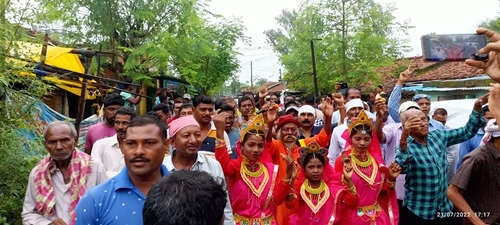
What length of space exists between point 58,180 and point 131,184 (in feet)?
4.08

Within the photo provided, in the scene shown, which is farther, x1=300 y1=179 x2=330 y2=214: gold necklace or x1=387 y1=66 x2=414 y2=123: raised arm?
x1=387 y1=66 x2=414 y2=123: raised arm

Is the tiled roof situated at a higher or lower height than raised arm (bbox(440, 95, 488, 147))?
higher

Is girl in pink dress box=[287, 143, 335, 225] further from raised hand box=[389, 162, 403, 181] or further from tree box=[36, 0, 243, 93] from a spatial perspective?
tree box=[36, 0, 243, 93]

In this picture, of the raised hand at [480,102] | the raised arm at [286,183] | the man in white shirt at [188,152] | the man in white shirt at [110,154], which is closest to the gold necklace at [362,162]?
the raised arm at [286,183]

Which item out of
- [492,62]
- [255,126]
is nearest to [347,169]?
[255,126]

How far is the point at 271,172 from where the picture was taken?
3812mm

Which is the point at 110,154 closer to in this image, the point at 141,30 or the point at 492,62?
the point at 492,62

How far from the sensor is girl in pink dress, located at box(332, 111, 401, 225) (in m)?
3.71

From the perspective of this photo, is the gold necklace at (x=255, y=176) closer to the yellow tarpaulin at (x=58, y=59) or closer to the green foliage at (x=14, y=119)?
the green foliage at (x=14, y=119)

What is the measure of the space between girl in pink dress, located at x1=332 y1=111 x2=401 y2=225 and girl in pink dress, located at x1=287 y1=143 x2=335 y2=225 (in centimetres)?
9

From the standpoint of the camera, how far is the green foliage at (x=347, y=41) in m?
15.8

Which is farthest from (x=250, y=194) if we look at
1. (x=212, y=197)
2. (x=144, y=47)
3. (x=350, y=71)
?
(x=350, y=71)

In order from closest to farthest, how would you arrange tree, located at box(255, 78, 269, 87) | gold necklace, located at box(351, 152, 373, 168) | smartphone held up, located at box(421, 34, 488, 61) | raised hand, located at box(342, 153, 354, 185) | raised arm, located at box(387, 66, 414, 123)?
smartphone held up, located at box(421, 34, 488, 61) → raised hand, located at box(342, 153, 354, 185) → gold necklace, located at box(351, 152, 373, 168) → raised arm, located at box(387, 66, 414, 123) → tree, located at box(255, 78, 269, 87)

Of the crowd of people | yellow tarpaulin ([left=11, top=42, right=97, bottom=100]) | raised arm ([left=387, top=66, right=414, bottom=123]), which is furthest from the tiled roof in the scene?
the crowd of people
